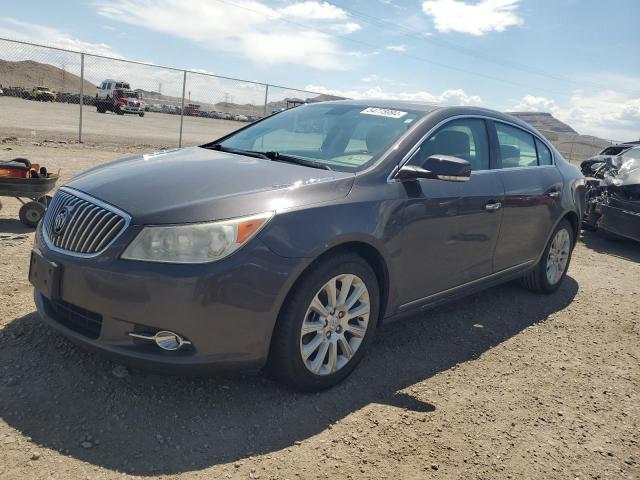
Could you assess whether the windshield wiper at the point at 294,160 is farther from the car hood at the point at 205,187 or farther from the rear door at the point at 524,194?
the rear door at the point at 524,194

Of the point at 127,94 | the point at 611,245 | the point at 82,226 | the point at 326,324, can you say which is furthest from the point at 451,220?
the point at 127,94

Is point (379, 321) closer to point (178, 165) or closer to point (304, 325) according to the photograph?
point (304, 325)

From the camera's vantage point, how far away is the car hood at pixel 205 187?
261 cm

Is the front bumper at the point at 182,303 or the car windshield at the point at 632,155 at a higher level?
the car windshield at the point at 632,155

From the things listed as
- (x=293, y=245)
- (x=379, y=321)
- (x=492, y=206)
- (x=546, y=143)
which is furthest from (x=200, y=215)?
(x=546, y=143)

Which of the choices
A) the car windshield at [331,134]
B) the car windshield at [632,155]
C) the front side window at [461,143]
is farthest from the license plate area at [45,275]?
the car windshield at [632,155]

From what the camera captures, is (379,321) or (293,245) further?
(379,321)

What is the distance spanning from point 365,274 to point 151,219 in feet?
4.01

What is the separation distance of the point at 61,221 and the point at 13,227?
3289 mm

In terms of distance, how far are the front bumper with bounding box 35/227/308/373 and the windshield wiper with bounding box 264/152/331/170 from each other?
0.83m

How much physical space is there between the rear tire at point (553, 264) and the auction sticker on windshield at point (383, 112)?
219 cm

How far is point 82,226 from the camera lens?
2738 mm

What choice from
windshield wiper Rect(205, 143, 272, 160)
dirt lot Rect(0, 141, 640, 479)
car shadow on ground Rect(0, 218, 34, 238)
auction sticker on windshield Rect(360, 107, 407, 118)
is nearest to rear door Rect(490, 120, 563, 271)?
dirt lot Rect(0, 141, 640, 479)

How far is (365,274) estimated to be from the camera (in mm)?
3086
